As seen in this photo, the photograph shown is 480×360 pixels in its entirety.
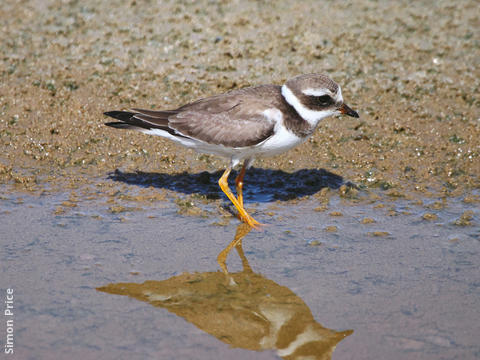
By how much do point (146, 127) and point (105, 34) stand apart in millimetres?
4407

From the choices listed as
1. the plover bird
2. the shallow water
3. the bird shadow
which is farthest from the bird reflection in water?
the bird shadow

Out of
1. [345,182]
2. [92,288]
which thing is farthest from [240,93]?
[92,288]

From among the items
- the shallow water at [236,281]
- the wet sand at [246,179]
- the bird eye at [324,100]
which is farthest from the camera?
the bird eye at [324,100]

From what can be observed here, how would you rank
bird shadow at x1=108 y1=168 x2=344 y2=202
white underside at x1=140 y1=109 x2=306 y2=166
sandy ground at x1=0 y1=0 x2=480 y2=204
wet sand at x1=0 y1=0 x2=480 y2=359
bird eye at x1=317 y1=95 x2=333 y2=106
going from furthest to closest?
sandy ground at x1=0 y1=0 x2=480 y2=204
bird shadow at x1=108 y1=168 x2=344 y2=202
bird eye at x1=317 y1=95 x2=333 y2=106
white underside at x1=140 y1=109 x2=306 y2=166
wet sand at x1=0 y1=0 x2=480 y2=359

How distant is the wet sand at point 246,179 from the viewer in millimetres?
4863

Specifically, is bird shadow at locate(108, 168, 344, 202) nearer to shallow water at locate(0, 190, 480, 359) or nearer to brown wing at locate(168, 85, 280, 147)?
shallow water at locate(0, 190, 480, 359)

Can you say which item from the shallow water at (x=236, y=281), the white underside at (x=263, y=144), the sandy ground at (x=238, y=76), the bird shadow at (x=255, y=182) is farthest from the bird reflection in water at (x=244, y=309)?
the sandy ground at (x=238, y=76)

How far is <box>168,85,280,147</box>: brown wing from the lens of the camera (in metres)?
6.52

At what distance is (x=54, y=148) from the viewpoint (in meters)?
8.24

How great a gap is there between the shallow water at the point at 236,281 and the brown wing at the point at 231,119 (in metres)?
0.97

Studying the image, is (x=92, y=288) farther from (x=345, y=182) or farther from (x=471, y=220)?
(x=471, y=220)

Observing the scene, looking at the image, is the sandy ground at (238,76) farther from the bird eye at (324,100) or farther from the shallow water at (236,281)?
the bird eye at (324,100)

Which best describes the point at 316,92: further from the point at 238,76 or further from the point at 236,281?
the point at 238,76

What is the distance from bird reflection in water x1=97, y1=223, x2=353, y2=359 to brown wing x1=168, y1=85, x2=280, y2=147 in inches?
60.9
